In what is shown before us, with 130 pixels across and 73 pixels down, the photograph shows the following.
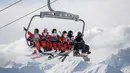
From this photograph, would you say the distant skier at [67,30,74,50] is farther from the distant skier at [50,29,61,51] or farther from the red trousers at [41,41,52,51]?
the red trousers at [41,41,52,51]

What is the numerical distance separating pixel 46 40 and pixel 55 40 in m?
0.73

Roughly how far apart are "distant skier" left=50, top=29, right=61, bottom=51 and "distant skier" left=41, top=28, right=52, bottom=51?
0.76 ft

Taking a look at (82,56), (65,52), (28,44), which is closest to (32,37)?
(28,44)

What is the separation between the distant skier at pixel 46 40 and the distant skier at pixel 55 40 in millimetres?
232

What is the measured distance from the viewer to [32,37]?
24.5 m

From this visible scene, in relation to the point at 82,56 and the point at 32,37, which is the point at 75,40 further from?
the point at 32,37

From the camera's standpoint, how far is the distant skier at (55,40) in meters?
25.3

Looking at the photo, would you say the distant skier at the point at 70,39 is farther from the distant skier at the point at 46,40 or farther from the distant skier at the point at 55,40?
the distant skier at the point at 46,40

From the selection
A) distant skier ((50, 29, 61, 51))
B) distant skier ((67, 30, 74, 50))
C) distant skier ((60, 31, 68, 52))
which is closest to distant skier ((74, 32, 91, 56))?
distant skier ((67, 30, 74, 50))

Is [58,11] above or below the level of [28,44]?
above

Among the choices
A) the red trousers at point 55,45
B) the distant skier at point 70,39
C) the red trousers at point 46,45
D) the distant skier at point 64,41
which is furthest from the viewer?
the distant skier at point 70,39

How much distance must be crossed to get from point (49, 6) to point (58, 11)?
1.43 meters

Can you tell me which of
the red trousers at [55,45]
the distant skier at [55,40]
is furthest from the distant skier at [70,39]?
the red trousers at [55,45]

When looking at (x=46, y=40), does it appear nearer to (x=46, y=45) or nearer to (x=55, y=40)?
(x=46, y=45)
